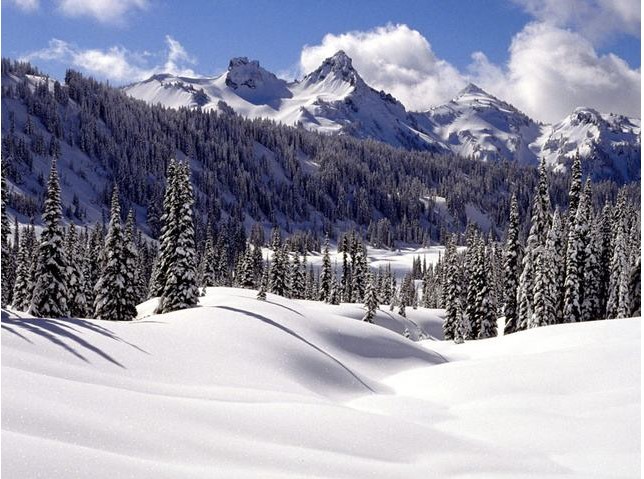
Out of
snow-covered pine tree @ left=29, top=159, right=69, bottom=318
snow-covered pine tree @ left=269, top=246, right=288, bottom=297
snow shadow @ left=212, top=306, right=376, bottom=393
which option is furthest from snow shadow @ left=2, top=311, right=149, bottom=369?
snow-covered pine tree @ left=269, top=246, right=288, bottom=297

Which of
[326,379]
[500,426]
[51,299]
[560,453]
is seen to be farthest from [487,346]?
[51,299]

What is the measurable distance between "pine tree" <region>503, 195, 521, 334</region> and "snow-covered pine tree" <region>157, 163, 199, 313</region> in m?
31.9

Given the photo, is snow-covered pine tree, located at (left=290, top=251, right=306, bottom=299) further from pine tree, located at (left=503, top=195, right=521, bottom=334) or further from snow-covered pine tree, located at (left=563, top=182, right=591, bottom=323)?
snow-covered pine tree, located at (left=563, top=182, right=591, bottom=323)

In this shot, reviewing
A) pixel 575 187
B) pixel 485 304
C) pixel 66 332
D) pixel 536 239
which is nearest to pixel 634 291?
pixel 536 239

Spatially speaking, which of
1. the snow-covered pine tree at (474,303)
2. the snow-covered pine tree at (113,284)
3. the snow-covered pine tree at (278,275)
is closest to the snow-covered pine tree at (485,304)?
the snow-covered pine tree at (474,303)

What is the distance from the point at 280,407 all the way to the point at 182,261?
2710cm

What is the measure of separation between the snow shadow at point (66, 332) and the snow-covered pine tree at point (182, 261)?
751 inches

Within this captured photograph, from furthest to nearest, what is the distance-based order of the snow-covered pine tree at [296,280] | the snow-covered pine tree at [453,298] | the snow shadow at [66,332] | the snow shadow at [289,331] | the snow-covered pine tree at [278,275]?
the snow-covered pine tree at [296,280] → the snow-covered pine tree at [278,275] → the snow-covered pine tree at [453,298] → the snow shadow at [289,331] → the snow shadow at [66,332]

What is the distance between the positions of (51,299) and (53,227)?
5.27m

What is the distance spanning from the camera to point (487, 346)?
1389 inches

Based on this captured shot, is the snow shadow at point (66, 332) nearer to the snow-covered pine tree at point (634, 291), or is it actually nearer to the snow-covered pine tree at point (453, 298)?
the snow-covered pine tree at point (634, 291)

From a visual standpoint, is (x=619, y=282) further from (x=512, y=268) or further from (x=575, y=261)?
(x=512, y=268)

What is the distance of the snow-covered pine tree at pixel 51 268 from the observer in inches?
1422

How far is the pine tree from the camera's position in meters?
51.5
